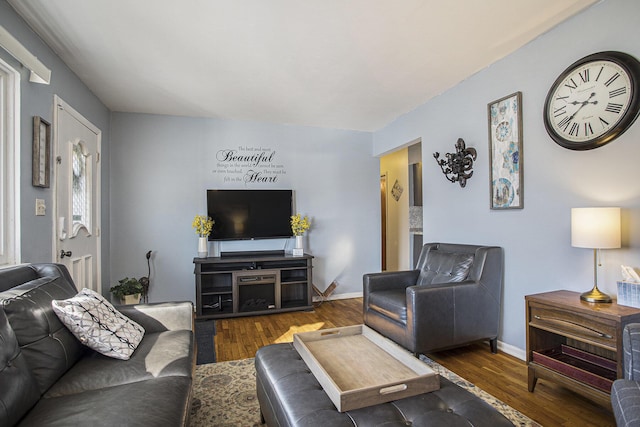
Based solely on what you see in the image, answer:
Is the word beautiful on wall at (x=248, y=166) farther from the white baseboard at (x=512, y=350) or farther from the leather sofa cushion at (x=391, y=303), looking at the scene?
the white baseboard at (x=512, y=350)

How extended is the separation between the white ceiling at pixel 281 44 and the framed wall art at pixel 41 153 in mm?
681

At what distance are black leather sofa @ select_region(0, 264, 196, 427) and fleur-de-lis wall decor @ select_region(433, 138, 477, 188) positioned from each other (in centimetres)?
285

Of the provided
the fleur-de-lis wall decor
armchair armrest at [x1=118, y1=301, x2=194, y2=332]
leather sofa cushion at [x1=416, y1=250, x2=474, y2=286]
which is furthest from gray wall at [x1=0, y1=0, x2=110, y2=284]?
the fleur-de-lis wall decor

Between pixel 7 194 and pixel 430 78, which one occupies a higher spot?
pixel 430 78

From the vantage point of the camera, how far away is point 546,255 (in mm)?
2479

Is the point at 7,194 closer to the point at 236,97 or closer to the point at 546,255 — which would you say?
the point at 236,97

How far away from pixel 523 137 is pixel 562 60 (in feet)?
1.91

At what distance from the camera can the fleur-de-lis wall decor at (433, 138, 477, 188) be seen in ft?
10.5

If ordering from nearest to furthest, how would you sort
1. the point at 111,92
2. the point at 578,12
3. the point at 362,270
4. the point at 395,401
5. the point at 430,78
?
the point at 395,401 → the point at 578,12 → the point at 430,78 → the point at 111,92 → the point at 362,270

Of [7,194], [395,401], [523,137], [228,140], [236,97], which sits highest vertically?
[236,97]

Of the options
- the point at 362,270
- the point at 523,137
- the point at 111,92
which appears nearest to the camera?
the point at 523,137

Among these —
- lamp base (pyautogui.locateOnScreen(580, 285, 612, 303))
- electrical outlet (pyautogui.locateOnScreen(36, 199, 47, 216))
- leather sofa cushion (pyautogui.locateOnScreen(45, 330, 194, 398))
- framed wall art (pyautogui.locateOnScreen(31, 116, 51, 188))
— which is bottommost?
leather sofa cushion (pyautogui.locateOnScreen(45, 330, 194, 398))

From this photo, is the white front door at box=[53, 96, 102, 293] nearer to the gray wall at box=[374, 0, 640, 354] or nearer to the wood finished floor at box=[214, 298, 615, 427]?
the wood finished floor at box=[214, 298, 615, 427]

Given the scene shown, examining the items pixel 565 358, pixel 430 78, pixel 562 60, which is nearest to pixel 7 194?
pixel 430 78
